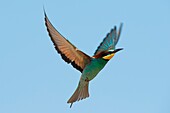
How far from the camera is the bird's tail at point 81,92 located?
3096 mm

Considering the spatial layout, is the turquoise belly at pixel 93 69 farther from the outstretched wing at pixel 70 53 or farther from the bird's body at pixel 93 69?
the outstretched wing at pixel 70 53

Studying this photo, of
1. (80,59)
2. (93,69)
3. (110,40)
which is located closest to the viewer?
(93,69)

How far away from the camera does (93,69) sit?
118 inches

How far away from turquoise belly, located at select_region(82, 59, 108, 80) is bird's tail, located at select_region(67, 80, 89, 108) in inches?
3.2

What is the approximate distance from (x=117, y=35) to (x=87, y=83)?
92 cm

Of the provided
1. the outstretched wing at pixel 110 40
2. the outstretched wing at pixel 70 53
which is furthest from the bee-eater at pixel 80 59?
the outstretched wing at pixel 110 40

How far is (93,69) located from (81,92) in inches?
10.1

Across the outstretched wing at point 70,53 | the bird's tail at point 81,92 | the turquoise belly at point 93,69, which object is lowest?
the bird's tail at point 81,92

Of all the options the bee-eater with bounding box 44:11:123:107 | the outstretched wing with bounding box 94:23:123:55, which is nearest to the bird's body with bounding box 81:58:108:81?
the bee-eater with bounding box 44:11:123:107

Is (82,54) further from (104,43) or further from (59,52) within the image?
(104,43)

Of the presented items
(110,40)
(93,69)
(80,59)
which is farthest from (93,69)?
(110,40)

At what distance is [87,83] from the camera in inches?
123

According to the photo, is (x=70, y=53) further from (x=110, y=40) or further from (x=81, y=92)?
(x=110, y=40)

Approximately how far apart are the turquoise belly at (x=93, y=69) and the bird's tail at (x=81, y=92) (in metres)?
0.08
